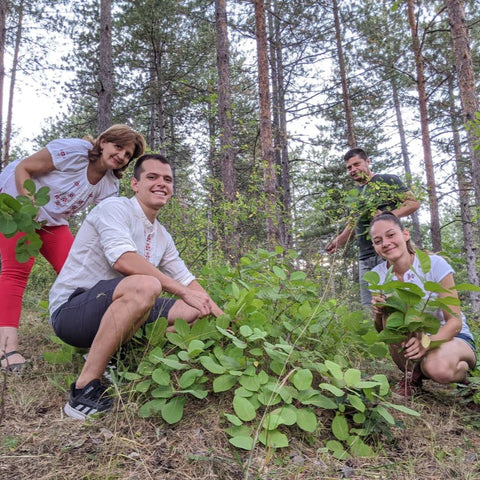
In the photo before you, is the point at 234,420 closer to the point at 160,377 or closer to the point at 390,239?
the point at 160,377

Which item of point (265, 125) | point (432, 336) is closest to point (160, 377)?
point (432, 336)

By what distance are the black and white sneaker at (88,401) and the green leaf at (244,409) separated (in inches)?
25.8

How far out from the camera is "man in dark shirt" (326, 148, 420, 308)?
3719 mm

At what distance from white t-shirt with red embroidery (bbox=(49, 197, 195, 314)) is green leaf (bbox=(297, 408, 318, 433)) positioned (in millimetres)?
1209

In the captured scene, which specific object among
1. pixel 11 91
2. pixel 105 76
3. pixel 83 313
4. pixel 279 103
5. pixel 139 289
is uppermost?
pixel 11 91

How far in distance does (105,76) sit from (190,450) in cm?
602

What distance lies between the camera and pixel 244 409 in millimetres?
1646

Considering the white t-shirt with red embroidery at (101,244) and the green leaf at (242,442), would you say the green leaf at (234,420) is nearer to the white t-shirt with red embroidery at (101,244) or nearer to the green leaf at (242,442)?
the green leaf at (242,442)

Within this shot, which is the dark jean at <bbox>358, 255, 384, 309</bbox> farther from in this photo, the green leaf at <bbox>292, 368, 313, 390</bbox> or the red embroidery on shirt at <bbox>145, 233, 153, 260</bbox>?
the red embroidery on shirt at <bbox>145, 233, 153, 260</bbox>

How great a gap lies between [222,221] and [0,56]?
16.9 feet

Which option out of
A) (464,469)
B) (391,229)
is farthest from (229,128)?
(464,469)

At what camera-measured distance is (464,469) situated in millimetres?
1589

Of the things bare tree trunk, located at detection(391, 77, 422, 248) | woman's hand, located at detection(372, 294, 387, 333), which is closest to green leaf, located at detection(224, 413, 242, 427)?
woman's hand, located at detection(372, 294, 387, 333)

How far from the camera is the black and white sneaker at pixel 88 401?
178 cm
